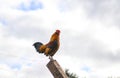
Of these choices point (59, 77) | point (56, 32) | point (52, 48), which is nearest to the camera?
point (59, 77)

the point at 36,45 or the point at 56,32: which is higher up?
the point at 36,45

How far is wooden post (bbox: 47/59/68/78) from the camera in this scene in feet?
14.6

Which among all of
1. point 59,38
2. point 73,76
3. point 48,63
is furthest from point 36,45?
point 73,76

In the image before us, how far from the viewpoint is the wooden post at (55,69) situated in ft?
14.6

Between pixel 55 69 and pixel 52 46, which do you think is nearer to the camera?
pixel 55 69

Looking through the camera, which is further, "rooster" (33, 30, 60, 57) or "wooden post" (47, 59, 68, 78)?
"rooster" (33, 30, 60, 57)

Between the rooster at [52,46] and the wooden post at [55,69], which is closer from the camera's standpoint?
the wooden post at [55,69]

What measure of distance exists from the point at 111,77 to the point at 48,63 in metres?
24.2

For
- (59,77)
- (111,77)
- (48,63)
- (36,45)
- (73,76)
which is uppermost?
(73,76)

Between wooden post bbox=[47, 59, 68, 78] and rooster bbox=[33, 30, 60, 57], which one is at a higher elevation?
rooster bbox=[33, 30, 60, 57]

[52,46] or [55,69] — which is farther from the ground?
[52,46]

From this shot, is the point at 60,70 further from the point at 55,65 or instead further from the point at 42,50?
the point at 42,50

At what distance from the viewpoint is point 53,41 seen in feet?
21.4

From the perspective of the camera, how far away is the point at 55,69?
4.58 meters
